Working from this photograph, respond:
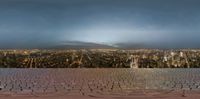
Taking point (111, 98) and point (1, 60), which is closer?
point (111, 98)

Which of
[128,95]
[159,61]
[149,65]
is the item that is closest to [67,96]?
[128,95]

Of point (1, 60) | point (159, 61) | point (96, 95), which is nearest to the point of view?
point (96, 95)

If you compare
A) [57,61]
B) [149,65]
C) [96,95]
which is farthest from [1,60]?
[96,95]

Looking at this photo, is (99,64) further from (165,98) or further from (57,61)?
(165,98)

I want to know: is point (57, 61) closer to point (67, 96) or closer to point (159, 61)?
point (159, 61)

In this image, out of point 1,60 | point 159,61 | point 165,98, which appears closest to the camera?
point 165,98

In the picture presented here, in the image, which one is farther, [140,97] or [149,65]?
[149,65]

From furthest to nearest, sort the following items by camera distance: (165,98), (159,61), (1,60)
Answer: (159,61) < (1,60) < (165,98)
